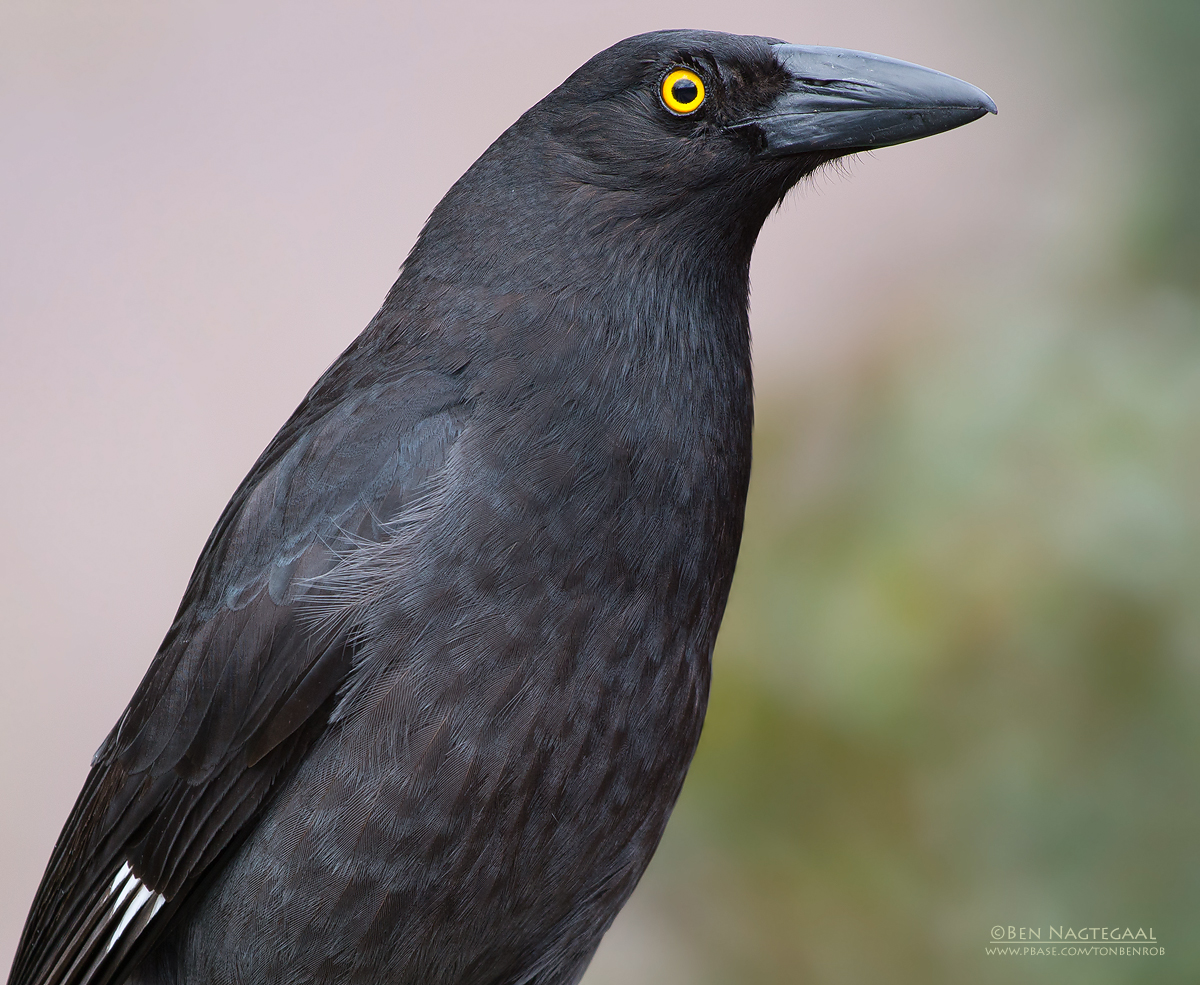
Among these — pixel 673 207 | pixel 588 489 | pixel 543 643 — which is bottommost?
pixel 543 643

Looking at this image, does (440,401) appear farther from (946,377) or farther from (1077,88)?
(1077,88)

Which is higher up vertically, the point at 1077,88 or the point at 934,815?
the point at 1077,88

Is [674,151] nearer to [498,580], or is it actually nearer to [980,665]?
[498,580]

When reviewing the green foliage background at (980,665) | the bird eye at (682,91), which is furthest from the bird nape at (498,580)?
the green foliage background at (980,665)

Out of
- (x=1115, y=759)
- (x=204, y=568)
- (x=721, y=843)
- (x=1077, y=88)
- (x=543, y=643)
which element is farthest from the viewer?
(x=1077, y=88)

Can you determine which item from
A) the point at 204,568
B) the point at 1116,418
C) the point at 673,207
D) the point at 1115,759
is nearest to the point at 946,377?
the point at 1116,418

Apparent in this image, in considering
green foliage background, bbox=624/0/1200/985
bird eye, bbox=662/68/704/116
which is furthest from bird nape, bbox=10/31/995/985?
green foliage background, bbox=624/0/1200/985

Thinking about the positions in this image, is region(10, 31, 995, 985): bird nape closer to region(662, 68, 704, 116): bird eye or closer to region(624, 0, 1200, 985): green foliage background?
region(662, 68, 704, 116): bird eye
